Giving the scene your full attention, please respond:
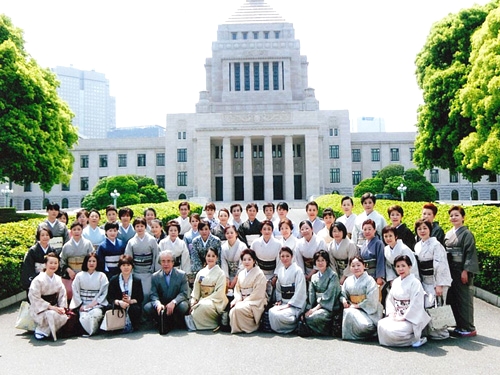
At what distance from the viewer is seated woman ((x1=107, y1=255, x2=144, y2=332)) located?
7246 mm

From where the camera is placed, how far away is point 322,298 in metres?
6.95

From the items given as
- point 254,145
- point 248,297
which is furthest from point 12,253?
point 254,145

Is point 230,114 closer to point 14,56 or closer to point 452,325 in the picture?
point 14,56

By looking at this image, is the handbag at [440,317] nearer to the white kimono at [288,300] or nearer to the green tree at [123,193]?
the white kimono at [288,300]

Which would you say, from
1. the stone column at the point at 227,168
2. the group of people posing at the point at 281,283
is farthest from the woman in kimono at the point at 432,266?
the stone column at the point at 227,168

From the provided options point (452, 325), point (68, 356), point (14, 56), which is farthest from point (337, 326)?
point (14, 56)

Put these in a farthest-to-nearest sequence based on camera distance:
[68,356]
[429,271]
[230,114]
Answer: [230,114]
[429,271]
[68,356]

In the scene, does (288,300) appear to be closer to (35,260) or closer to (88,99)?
(35,260)

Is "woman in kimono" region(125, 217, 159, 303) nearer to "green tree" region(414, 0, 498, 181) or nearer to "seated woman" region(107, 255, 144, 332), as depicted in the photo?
"seated woman" region(107, 255, 144, 332)

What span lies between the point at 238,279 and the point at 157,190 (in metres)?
30.4

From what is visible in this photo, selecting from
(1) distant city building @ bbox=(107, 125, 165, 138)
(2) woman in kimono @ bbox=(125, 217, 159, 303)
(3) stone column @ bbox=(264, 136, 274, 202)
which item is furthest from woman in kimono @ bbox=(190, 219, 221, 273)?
(1) distant city building @ bbox=(107, 125, 165, 138)

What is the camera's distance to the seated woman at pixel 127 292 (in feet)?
23.8

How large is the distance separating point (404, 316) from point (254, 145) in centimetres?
4152

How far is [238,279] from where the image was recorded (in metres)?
7.39
